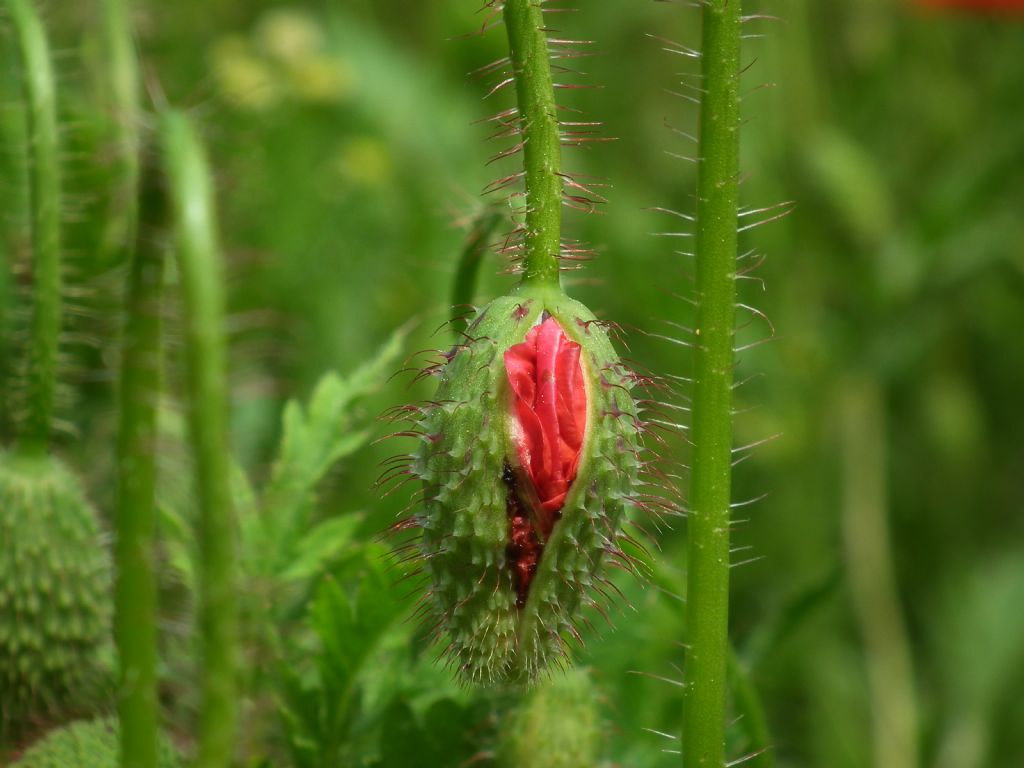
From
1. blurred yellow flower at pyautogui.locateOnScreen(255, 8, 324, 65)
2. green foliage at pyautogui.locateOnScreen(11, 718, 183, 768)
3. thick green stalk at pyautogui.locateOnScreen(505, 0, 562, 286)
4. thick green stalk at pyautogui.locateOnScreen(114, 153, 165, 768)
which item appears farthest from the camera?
blurred yellow flower at pyautogui.locateOnScreen(255, 8, 324, 65)

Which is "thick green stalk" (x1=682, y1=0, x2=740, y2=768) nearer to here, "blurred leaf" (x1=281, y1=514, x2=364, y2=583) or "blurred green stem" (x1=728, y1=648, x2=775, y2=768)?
"blurred green stem" (x1=728, y1=648, x2=775, y2=768)

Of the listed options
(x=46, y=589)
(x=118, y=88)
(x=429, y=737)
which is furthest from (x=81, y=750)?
(x=118, y=88)

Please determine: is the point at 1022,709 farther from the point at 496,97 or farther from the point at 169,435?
the point at 169,435

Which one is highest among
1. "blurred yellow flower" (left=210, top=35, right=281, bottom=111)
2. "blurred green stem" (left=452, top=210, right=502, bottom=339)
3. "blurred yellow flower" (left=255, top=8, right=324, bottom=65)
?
"blurred yellow flower" (left=255, top=8, right=324, bottom=65)

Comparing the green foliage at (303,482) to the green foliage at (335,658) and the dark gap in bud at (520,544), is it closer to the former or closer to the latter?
the green foliage at (335,658)

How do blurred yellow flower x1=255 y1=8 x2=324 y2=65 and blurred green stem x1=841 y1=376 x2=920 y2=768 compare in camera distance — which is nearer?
blurred green stem x1=841 y1=376 x2=920 y2=768

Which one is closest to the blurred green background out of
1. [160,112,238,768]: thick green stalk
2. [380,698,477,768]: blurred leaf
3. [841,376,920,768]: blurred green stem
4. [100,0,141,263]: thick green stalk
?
[841,376,920,768]: blurred green stem

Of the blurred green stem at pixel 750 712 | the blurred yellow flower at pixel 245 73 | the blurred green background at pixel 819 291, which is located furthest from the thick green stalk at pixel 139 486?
the blurred yellow flower at pixel 245 73

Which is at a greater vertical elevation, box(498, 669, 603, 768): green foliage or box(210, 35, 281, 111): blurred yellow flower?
box(210, 35, 281, 111): blurred yellow flower
